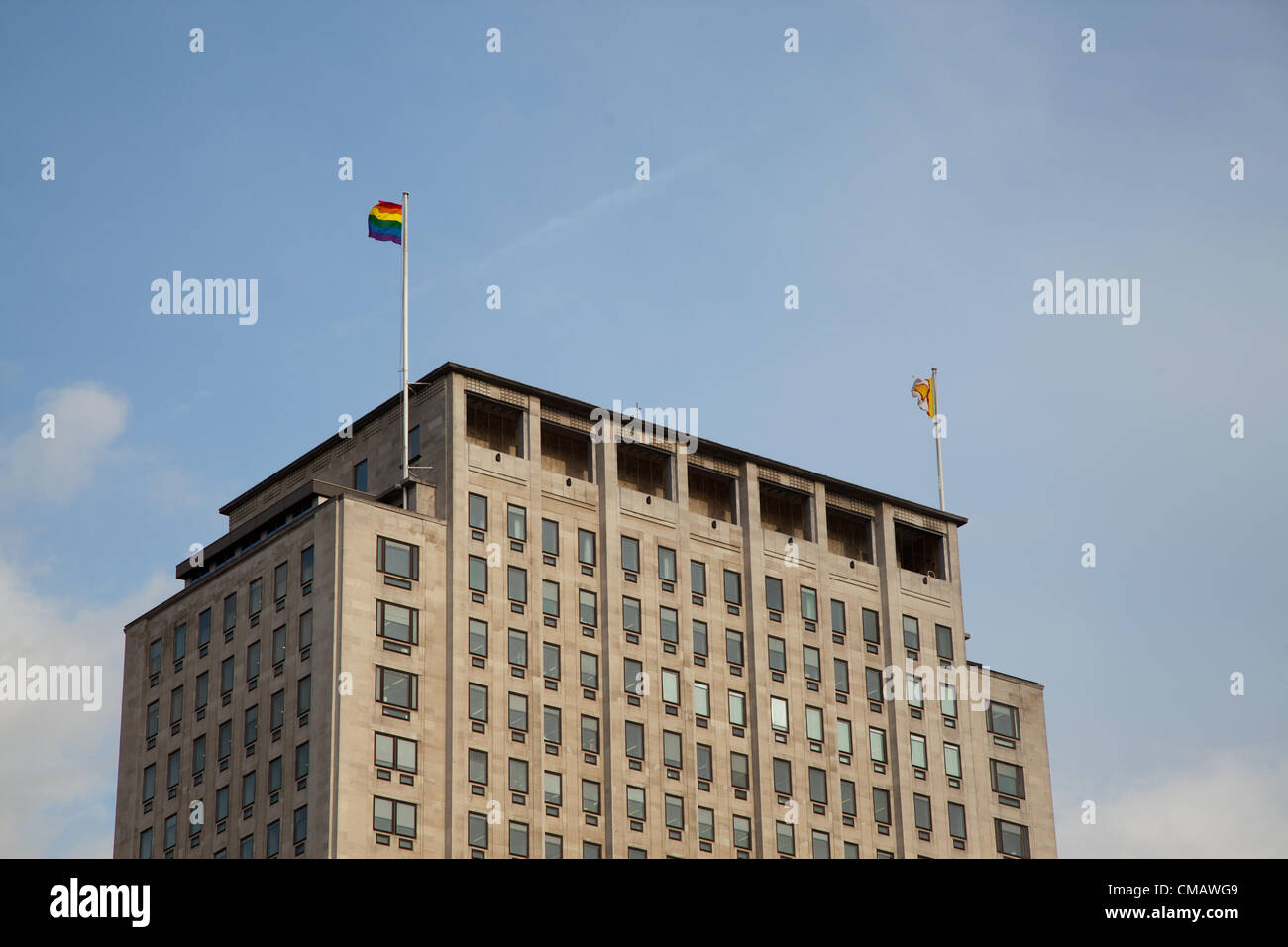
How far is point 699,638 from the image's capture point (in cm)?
11400

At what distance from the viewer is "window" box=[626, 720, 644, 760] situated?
109 meters

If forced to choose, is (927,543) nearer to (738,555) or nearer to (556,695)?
(738,555)

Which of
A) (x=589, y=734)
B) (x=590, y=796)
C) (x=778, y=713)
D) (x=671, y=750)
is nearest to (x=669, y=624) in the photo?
(x=671, y=750)

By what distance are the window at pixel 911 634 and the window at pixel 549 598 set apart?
22.9 meters

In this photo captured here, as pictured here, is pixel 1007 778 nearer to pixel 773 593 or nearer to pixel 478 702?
pixel 773 593

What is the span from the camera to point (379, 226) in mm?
110938

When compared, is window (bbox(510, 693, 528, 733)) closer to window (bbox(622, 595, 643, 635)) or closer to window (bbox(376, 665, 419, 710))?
window (bbox(376, 665, 419, 710))

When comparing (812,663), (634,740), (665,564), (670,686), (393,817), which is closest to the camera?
(393,817)

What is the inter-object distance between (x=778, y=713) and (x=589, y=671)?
39.3ft

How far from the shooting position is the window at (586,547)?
11101 cm

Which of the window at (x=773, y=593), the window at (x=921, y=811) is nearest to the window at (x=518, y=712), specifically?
the window at (x=773, y=593)
